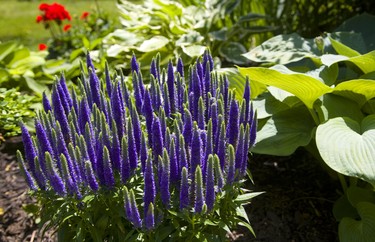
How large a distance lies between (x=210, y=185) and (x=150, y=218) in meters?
0.29

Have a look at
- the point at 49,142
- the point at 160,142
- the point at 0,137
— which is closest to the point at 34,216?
the point at 0,137

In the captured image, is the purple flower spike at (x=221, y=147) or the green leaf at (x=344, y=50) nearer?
the purple flower spike at (x=221, y=147)

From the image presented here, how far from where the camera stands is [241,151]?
2.18m

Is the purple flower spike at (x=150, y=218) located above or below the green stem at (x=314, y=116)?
above

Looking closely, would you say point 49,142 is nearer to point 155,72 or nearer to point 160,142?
point 160,142

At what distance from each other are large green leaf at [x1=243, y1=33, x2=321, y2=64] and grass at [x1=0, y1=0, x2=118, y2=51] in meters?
3.84

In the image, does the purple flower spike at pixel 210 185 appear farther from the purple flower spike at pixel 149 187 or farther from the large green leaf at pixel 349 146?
the large green leaf at pixel 349 146

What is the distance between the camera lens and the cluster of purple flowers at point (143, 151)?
78.3 inches

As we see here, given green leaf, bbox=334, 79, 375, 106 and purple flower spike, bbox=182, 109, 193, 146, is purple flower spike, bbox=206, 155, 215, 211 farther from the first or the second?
green leaf, bbox=334, 79, 375, 106

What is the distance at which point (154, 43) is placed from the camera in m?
5.06

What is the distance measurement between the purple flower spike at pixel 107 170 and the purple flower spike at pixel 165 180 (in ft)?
0.77

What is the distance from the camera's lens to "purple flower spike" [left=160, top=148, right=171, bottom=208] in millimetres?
1946

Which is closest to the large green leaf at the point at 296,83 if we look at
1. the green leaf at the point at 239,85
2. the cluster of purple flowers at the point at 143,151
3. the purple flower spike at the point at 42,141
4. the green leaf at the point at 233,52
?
the green leaf at the point at 239,85

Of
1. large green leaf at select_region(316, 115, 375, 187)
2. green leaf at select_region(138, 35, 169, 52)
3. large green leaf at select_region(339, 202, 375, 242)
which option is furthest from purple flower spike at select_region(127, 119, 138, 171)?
green leaf at select_region(138, 35, 169, 52)
